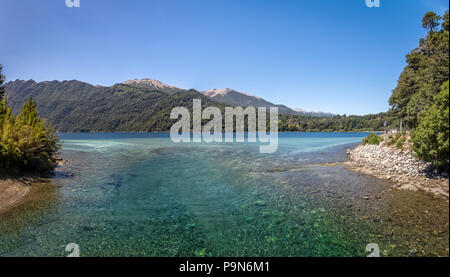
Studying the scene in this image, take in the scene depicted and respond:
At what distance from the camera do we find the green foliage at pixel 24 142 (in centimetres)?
1491

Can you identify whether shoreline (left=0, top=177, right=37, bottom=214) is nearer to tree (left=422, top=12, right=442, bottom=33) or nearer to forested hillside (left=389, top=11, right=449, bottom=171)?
forested hillside (left=389, top=11, right=449, bottom=171)

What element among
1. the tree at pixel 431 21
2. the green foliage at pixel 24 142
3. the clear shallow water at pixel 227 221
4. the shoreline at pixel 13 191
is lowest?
the clear shallow water at pixel 227 221

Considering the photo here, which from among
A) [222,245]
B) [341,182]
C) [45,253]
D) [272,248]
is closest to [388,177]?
[341,182]

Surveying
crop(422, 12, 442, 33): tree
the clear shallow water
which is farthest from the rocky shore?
crop(422, 12, 442, 33): tree

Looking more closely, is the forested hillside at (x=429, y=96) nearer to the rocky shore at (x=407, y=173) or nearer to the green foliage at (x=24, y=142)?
the rocky shore at (x=407, y=173)

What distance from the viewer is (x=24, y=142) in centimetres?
1581

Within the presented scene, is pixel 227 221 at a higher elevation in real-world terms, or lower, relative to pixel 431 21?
lower

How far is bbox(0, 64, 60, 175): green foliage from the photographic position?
587 inches

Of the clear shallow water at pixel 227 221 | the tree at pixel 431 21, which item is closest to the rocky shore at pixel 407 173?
the clear shallow water at pixel 227 221

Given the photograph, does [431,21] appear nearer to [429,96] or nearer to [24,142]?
[429,96]

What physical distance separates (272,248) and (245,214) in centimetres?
365

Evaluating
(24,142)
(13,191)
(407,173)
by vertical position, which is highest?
(24,142)

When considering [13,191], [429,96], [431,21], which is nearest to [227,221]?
[13,191]
